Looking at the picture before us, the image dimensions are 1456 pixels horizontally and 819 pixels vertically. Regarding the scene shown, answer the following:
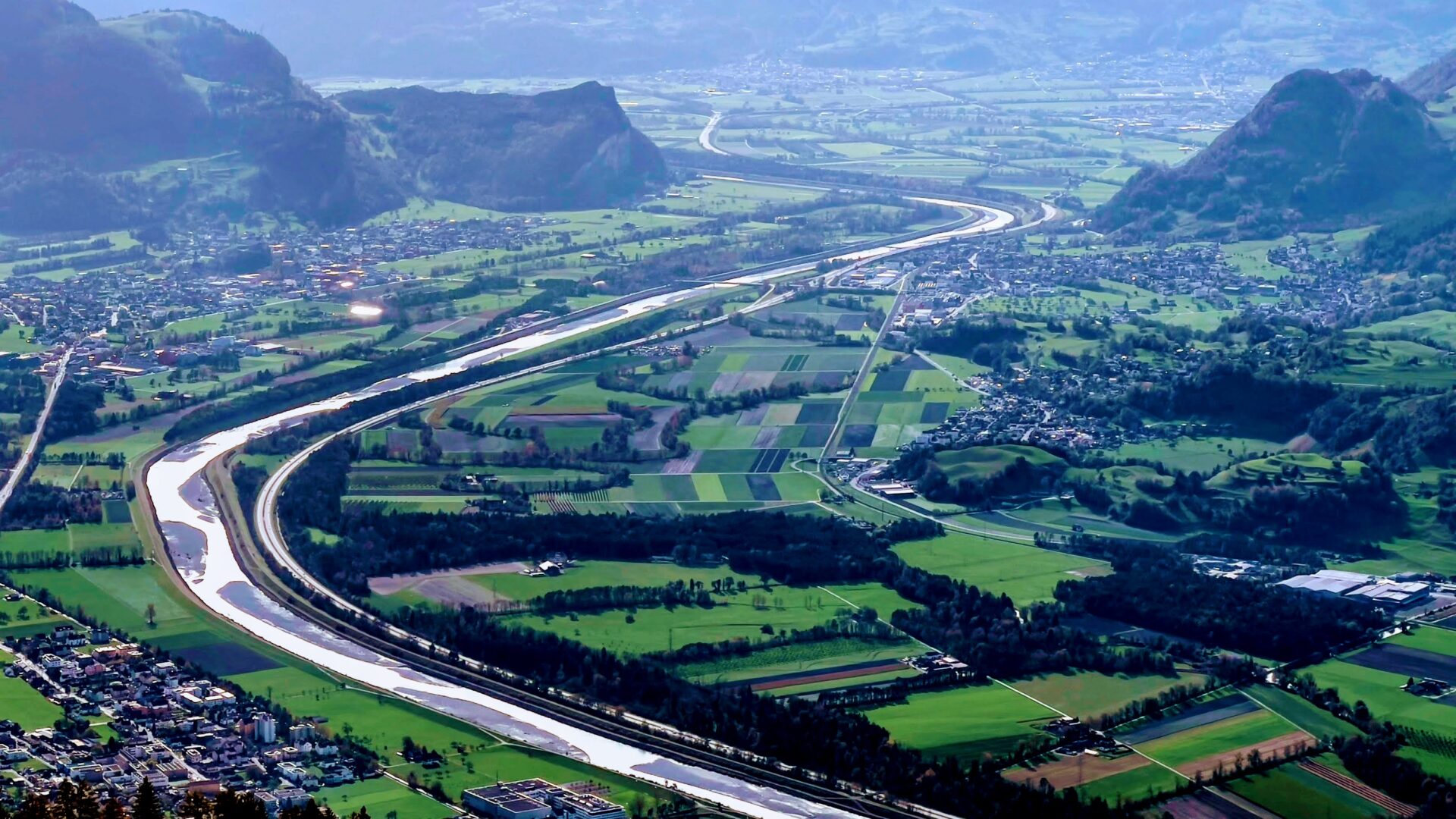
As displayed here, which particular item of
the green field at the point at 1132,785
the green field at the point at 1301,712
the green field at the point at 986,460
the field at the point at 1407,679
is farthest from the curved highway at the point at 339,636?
the green field at the point at 986,460

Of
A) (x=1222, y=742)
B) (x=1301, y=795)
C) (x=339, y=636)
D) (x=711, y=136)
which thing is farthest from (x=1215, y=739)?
(x=711, y=136)

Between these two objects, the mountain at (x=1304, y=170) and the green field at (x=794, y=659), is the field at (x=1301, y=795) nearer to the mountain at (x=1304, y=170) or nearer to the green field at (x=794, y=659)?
the green field at (x=794, y=659)

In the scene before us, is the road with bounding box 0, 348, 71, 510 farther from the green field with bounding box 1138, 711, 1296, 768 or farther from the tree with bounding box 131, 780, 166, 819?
the green field with bounding box 1138, 711, 1296, 768

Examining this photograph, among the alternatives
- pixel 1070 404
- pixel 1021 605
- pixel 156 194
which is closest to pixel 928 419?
pixel 1070 404

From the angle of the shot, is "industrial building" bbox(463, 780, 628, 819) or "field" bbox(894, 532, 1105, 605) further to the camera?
"field" bbox(894, 532, 1105, 605)

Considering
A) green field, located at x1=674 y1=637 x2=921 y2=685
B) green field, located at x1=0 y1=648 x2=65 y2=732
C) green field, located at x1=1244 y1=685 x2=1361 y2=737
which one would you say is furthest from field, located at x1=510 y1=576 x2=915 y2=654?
green field, located at x1=0 y1=648 x2=65 y2=732

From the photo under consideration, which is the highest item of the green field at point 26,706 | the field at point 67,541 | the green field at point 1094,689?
the field at point 67,541
